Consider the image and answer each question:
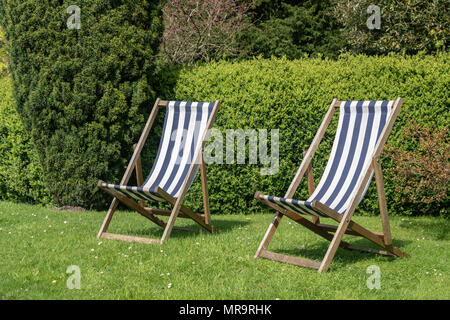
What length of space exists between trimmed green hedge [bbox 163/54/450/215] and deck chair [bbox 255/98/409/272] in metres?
1.95

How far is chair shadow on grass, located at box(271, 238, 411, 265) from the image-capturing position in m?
4.59

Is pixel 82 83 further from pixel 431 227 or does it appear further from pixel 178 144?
pixel 431 227

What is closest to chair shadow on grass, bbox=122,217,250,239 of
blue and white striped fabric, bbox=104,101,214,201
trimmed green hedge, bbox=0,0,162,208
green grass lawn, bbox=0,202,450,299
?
green grass lawn, bbox=0,202,450,299

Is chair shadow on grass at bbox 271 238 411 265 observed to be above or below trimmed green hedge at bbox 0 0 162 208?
below

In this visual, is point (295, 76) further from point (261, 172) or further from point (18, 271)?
point (18, 271)

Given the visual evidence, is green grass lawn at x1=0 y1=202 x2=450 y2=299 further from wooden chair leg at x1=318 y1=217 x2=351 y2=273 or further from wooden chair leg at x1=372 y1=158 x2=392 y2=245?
wooden chair leg at x1=372 y1=158 x2=392 y2=245

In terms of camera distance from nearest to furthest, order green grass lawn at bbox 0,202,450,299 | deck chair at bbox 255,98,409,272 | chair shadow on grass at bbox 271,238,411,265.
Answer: green grass lawn at bbox 0,202,450,299 < deck chair at bbox 255,98,409,272 < chair shadow on grass at bbox 271,238,411,265

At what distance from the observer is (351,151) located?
4691mm

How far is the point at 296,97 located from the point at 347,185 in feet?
8.05

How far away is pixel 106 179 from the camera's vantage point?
6.88m

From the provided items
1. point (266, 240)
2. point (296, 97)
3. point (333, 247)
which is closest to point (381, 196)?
point (333, 247)

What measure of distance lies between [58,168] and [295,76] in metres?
3.04

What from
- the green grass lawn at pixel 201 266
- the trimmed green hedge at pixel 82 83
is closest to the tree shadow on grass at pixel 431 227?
the green grass lawn at pixel 201 266

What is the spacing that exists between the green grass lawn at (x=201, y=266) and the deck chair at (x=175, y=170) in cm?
20
